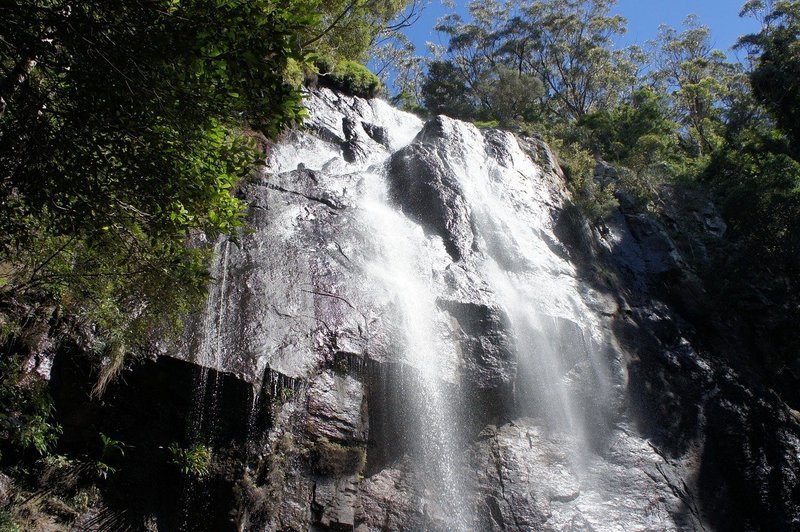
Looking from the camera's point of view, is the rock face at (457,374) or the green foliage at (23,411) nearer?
the green foliage at (23,411)

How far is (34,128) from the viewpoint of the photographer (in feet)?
13.6

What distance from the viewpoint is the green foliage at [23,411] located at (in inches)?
253

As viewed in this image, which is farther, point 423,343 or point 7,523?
point 423,343

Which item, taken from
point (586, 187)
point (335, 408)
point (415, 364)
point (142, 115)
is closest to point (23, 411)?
point (335, 408)

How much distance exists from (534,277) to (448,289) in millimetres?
2518

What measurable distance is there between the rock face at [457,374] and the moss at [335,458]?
3cm

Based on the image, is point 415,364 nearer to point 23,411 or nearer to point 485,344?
point 485,344

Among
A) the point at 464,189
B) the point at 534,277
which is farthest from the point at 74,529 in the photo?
the point at 464,189

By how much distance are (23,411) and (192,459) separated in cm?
204

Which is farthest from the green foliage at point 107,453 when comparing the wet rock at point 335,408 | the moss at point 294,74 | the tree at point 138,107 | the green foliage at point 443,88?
the green foliage at point 443,88

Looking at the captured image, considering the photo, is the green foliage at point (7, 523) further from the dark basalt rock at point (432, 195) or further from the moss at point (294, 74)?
the moss at point (294, 74)

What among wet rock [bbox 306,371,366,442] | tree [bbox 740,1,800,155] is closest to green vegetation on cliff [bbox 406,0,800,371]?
tree [bbox 740,1,800,155]

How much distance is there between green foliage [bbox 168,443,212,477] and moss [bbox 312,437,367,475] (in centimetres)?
143

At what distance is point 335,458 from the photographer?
8.09m
